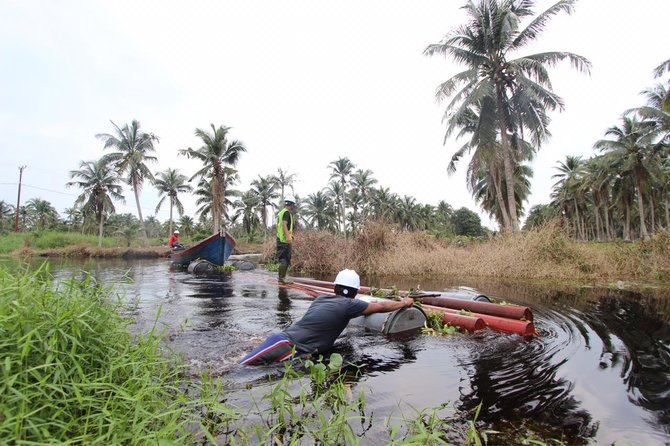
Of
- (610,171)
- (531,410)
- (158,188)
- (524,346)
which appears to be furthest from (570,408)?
(158,188)

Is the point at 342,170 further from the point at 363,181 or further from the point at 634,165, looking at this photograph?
the point at 634,165

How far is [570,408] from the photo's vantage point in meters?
3.22

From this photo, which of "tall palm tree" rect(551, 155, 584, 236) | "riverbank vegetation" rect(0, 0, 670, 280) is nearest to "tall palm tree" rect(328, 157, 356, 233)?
"riverbank vegetation" rect(0, 0, 670, 280)

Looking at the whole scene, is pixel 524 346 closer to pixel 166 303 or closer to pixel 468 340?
pixel 468 340

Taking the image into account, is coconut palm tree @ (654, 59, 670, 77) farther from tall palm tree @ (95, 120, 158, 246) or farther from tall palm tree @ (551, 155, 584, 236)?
tall palm tree @ (95, 120, 158, 246)

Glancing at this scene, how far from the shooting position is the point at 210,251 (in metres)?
18.9

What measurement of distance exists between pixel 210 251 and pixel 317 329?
51.4 feet

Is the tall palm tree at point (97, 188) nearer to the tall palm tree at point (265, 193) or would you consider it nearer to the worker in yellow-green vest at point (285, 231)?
the tall palm tree at point (265, 193)

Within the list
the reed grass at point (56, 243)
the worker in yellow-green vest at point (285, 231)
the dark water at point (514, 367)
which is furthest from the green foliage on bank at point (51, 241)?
the dark water at point (514, 367)

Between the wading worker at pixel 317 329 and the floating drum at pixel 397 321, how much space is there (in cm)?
97

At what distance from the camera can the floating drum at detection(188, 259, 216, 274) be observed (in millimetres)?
17406

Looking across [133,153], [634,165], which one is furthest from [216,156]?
[634,165]

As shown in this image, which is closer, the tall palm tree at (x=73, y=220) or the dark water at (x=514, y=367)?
the dark water at (x=514, y=367)

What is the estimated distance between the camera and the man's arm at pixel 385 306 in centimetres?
505
